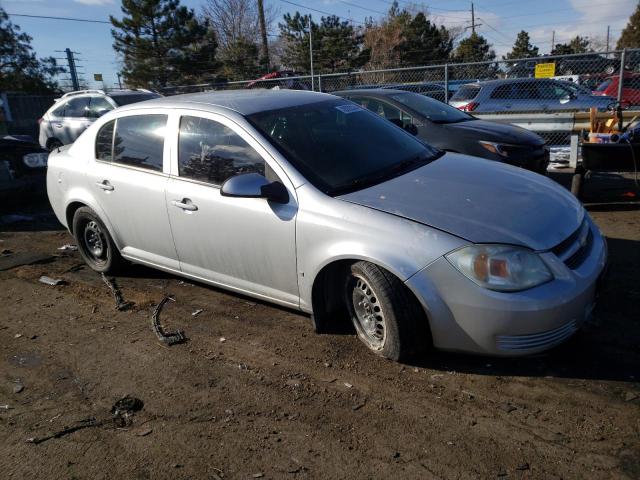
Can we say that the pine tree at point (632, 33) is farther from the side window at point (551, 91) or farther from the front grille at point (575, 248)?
the front grille at point (575, 248)

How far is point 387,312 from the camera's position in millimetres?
3080

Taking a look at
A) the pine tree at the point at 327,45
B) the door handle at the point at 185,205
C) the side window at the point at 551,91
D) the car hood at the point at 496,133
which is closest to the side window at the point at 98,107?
the car hood at the point at 496,133

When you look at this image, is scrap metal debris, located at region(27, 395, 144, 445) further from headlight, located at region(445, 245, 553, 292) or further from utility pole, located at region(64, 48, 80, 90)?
utility pole, located at region(64, 48, 80, 90)

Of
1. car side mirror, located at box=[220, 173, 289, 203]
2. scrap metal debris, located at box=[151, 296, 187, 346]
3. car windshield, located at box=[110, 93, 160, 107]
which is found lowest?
scrap metal debris, located at box=[151, 296, 187, 346]

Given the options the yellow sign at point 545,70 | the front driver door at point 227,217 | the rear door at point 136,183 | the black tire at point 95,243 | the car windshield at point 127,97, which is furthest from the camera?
the yellow sign at point 545,70

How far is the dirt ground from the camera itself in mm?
2510

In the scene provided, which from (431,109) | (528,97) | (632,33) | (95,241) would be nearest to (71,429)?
(95,241)

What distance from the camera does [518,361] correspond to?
3.21 m

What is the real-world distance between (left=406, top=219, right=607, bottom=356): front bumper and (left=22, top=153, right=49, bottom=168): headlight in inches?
318

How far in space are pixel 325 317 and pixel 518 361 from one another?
1.26 m

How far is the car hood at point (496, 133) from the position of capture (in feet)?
22.1

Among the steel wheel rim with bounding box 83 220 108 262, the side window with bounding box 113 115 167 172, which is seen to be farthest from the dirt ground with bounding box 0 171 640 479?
the side window with bounding box 113 115 167 172

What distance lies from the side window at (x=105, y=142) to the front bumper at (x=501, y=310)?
124 inches

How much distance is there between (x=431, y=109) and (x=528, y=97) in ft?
17.6
